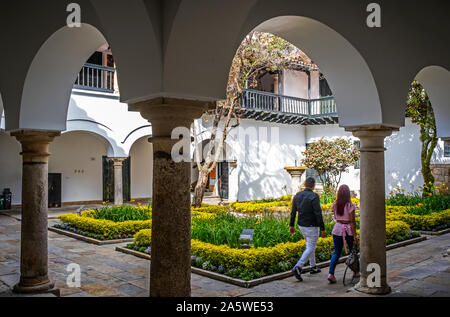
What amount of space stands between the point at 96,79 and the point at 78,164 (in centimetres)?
419

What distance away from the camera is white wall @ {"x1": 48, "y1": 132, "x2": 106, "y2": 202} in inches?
703

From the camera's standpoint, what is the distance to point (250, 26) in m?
3.96

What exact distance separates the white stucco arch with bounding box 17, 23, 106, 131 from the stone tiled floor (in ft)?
7.75

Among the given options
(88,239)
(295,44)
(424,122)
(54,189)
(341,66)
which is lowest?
(88,239)

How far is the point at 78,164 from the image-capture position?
723 inches

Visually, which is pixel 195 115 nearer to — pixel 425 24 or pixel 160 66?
pixel 160 66

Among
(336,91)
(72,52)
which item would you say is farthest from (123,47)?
(336,91)

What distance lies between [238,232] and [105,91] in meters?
10.5

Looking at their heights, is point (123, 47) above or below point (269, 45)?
below

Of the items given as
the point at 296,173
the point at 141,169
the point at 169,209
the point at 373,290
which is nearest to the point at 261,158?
the point at 296,173

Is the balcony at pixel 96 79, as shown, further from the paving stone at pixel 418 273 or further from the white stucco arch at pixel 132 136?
the paving stone at pixel 418 273

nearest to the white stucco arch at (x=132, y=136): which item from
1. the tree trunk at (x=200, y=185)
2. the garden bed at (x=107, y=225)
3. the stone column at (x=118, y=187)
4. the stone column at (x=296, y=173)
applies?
the stone column at (x=118, y=187)

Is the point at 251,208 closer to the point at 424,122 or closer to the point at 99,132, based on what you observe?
the point at 99,132

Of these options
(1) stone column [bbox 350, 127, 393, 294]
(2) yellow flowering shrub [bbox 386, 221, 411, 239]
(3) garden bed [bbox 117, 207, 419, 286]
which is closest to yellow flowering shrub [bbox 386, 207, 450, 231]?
(2) yellow flowering shrub [bbox 386, 221, 411, 239]
